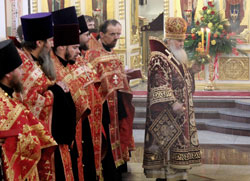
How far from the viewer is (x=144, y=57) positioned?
631 inches

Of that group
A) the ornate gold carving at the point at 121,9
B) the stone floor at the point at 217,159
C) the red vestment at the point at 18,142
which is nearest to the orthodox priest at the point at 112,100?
the stone floor at the point at 217,159

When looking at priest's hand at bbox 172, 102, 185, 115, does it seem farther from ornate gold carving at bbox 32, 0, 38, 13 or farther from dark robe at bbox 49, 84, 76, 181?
ornate gold carving at bbox 32, 0, 38, 13

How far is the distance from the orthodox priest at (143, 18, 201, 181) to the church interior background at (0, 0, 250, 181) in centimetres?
172

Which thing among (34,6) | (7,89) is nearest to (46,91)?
(7,89)

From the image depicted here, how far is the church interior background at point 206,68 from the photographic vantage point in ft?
30.9

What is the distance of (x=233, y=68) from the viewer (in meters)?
12.6

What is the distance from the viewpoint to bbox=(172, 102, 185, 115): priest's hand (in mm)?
6184

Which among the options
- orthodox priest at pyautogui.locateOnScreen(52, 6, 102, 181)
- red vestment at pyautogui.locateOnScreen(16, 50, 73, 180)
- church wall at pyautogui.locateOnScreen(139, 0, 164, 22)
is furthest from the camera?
church wall at pyautogui.locateOnScreen(139, 0, 164, 22)

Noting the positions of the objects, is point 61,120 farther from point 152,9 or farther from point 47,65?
point 152,9

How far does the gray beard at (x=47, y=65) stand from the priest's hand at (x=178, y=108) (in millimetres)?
1948

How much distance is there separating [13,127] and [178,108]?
2794 millimetres

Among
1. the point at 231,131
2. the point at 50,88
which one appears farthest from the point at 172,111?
the point at 231,131

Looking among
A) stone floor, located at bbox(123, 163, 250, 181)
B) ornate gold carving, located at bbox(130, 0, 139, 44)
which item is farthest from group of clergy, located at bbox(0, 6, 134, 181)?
ornate gold carving, located at bbox(130, 0, 139, 44)

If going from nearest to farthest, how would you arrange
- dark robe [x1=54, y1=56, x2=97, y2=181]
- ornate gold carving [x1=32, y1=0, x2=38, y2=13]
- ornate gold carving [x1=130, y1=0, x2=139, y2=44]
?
dark robe [x1=54, y1=56, x2=97, y2=181], ornate gold carving [x1=130, y1=0, x2=139, y2=44], ornate gold carving [x1=32, y1=0, x2=38, y2=13]
